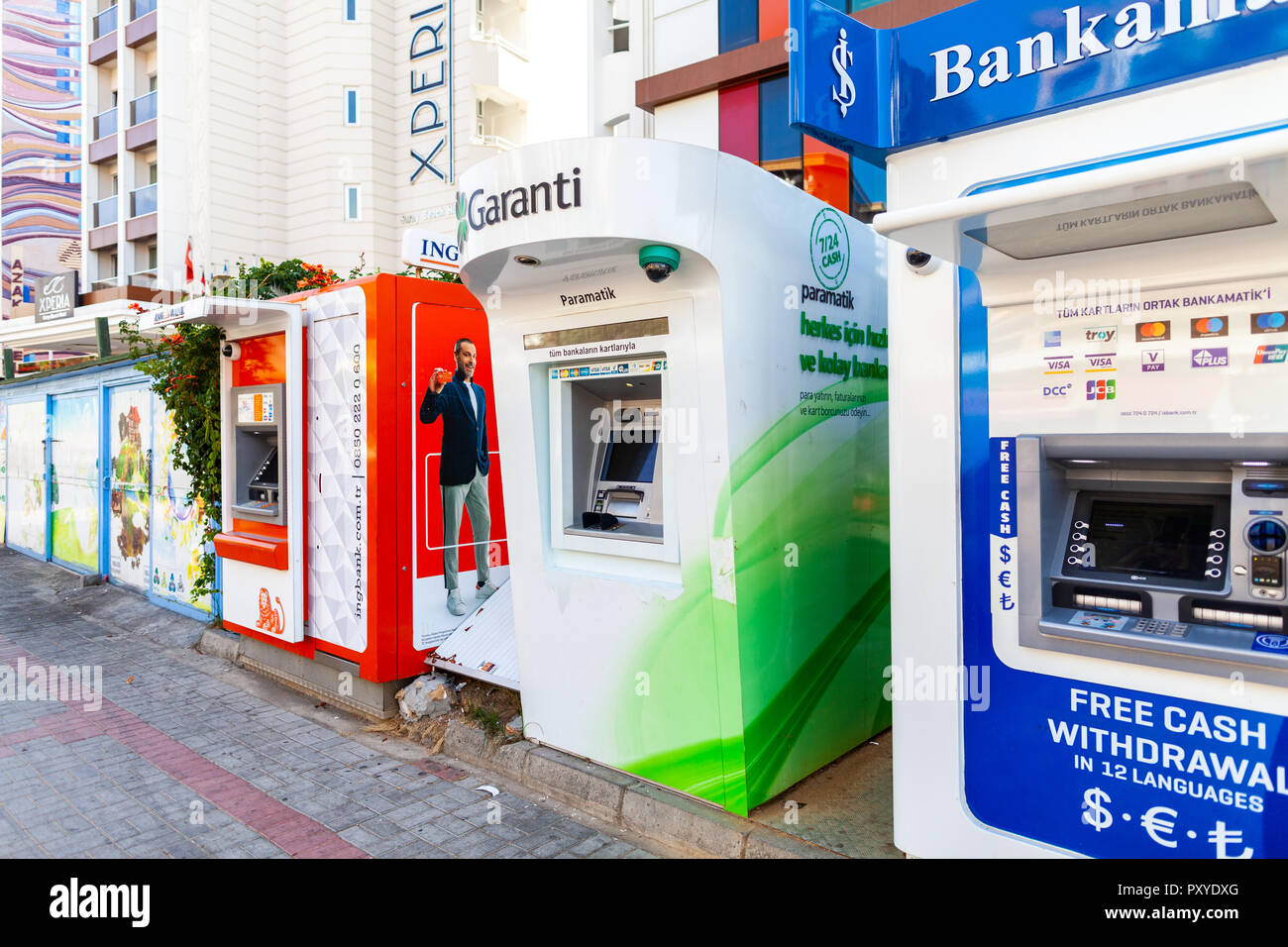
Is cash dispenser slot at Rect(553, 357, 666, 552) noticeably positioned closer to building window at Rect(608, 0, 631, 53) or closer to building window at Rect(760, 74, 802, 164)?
building window at Rect(760, 74, 802, 164)

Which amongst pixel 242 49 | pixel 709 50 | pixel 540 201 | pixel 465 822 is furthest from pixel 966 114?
pixel 242 49

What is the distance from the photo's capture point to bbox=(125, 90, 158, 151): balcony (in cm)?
2125

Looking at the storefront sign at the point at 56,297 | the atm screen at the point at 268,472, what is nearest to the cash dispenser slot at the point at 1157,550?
the atm screen at the point at 268,472

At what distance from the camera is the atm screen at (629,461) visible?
154 inches

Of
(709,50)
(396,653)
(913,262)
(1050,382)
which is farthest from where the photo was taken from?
(709,50)

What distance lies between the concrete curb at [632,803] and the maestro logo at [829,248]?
249 cm

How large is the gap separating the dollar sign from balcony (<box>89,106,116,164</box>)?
1076 inches

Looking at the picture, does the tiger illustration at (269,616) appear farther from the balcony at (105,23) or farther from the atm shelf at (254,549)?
the balcony at (105,23)

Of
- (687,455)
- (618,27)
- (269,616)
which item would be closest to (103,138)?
(618,27)

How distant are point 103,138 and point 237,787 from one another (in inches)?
995

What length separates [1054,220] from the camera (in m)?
2.20

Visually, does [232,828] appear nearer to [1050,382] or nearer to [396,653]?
[396,653]

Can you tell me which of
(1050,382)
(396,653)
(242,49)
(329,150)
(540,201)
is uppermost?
(242,49)

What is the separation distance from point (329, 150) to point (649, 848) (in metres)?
20.1
